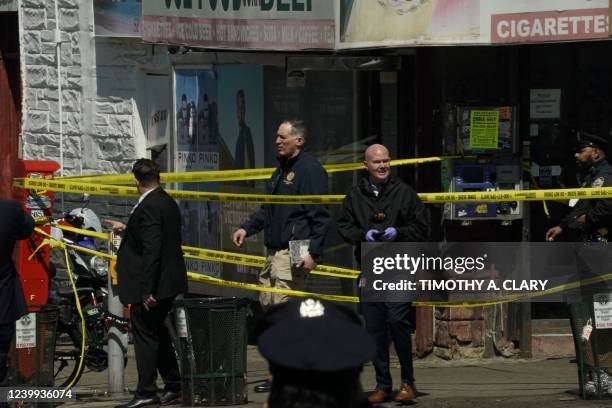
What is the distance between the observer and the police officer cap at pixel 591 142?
10455 millimetres

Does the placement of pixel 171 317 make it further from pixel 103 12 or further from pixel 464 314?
pixel 103 12

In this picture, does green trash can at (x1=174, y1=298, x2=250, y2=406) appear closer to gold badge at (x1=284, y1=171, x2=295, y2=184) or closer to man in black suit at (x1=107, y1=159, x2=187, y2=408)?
man in black suit at (x1=107, y1=159, x2=187, y2=408)

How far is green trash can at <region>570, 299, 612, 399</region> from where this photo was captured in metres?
8.95

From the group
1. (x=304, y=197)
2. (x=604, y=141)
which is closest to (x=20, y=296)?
(x=304, y=197)

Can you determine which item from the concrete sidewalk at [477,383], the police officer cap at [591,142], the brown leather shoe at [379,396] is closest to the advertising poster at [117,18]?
the concrete sidewalk at [477,383]

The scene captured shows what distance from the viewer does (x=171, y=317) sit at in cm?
935

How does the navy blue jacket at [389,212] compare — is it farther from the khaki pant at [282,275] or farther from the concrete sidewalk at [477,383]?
the concrete sidewalk at [477,383]

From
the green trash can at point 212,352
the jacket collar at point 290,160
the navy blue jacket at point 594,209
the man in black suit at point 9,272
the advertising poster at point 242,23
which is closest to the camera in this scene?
the man in black suit at point 9,272

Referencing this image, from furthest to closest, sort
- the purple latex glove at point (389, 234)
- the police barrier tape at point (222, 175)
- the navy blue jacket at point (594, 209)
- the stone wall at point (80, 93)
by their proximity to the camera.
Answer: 1. the stone wall at point (80, 93)
2. the police barrier tape at point (222, 175)
3. the navy blue jacket at point (594, 209)
4. the purple latex glove at point (389, 234)

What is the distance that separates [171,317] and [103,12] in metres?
5.75

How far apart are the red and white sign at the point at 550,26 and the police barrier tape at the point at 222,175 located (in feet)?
4.38

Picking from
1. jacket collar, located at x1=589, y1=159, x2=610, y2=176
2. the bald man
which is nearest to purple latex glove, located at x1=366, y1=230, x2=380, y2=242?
the bald man

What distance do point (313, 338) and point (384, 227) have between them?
520 cm

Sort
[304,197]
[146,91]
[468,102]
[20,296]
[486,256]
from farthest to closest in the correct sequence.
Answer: [146,91] < [468,102] < [486,256] < [304,197] < [20,296]
